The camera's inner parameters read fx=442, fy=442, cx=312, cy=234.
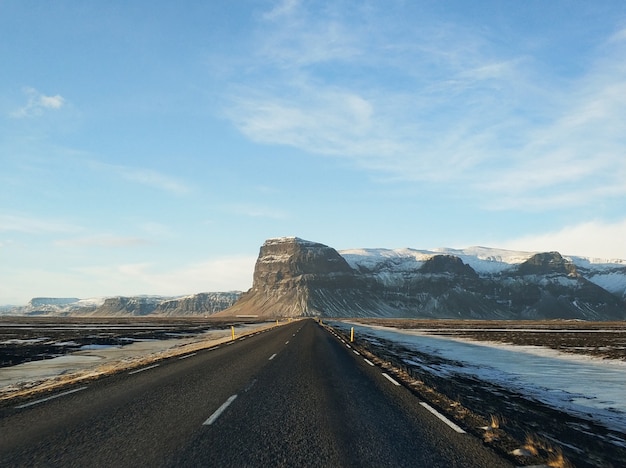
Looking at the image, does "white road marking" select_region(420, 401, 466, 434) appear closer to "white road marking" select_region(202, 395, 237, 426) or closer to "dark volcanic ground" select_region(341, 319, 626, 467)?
"dark volcanic ground" select_region(341, 319, 626, 467)

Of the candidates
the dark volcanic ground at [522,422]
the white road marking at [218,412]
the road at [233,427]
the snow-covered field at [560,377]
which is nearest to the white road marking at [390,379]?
the road at [233,427]

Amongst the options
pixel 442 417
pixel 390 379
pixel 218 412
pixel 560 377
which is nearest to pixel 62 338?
pixel 390 379

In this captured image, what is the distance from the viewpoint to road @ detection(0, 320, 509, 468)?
20.7 ft

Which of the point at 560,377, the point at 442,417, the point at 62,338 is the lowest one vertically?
the point at 62,338

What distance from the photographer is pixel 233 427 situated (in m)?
7.98

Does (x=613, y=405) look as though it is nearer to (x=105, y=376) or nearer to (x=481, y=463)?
(x=481, y=463)

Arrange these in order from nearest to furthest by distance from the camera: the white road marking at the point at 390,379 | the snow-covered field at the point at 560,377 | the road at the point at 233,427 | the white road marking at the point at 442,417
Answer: the road at the point at 233,427
the white road marking at the point at 442,417
the snow-covered field at the point at 560,377
the white road marking at the point at 390,379

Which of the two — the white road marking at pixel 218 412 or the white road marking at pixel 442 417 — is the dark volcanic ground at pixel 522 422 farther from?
the white road marking at pixel 218 412

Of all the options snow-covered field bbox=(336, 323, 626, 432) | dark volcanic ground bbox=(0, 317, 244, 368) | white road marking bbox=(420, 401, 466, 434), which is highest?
white road marking bbox=(420, 401, 466, 434)

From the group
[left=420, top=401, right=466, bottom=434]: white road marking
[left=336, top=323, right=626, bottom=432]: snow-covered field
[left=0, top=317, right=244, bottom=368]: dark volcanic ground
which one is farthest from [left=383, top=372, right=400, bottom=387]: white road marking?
[left=0, top=317, right=244, bottom=368]: dark volcanic ground

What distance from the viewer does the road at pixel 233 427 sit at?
632cm

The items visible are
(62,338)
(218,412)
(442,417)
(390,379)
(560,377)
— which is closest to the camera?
(442,417)

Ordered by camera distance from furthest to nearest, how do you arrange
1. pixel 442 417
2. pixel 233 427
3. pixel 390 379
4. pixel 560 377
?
pixel 560 377, pixel 390 379, pixel 442 417, pixel 233 427

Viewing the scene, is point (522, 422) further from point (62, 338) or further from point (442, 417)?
point (62, 338)
